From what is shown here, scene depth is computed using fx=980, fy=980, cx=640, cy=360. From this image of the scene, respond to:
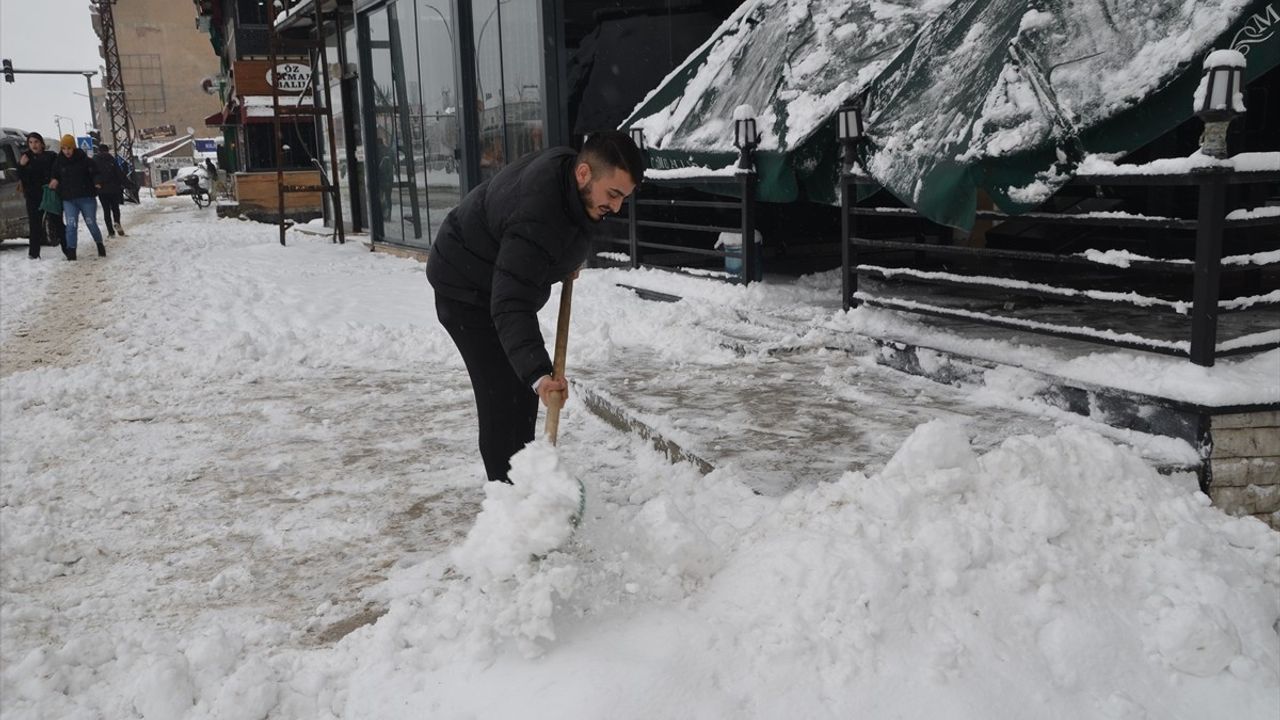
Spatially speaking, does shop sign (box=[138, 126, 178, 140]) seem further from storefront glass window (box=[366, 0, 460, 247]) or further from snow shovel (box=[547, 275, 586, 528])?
snow shovel (box=[547, 275, 586, 528])

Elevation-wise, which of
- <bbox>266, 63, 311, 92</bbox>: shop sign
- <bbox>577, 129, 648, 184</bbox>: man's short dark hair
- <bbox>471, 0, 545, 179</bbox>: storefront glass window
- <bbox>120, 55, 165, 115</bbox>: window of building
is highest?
<bbox>120, 55, 165, 115</bbox>: window of building

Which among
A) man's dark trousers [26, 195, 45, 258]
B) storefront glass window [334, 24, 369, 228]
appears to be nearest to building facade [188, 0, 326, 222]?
storefront glass window [334, 24, 369, 228]

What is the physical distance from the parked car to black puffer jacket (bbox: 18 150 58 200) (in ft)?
5.91

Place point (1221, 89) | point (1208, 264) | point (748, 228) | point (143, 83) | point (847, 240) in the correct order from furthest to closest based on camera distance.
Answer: point (143, 83) < point (748, 228) < point (847, 240) < point (1208, 264) < point (1221, 89)

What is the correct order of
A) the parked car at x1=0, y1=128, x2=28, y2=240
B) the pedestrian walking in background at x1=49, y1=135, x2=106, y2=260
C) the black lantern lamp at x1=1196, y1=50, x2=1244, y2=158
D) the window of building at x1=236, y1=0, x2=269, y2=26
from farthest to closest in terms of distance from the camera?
the window of building at x1=236, y1=0, x2=269, y2=26, the parked car at x1=0, y1=128, x2=28, y2=240, the pedestrian walking in background at x1=49, y1=135, x2=106, y2=260, the black lantern lamp at x1=1196, y1=50, x2=1244, y2=158

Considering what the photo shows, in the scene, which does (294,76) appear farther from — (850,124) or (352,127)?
(850,124)

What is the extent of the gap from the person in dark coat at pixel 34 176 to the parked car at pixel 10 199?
1.80 metres

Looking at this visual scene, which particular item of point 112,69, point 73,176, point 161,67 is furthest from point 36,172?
point 161,67

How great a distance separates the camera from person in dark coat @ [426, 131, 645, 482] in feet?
11.0

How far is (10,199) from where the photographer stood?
17.6m

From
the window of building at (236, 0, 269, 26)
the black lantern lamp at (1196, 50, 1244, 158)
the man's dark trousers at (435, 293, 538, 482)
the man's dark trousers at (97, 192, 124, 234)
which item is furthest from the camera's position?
the window of building at (236, 0, 269, 26)

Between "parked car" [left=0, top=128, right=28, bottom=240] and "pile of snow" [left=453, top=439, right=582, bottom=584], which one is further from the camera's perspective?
"parked car" [left=0, top=128, right=28, bottom=240]

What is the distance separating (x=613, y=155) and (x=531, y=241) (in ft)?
1.37

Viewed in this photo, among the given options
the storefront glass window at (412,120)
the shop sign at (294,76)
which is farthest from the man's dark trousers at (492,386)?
the shop sign at (294,76)
